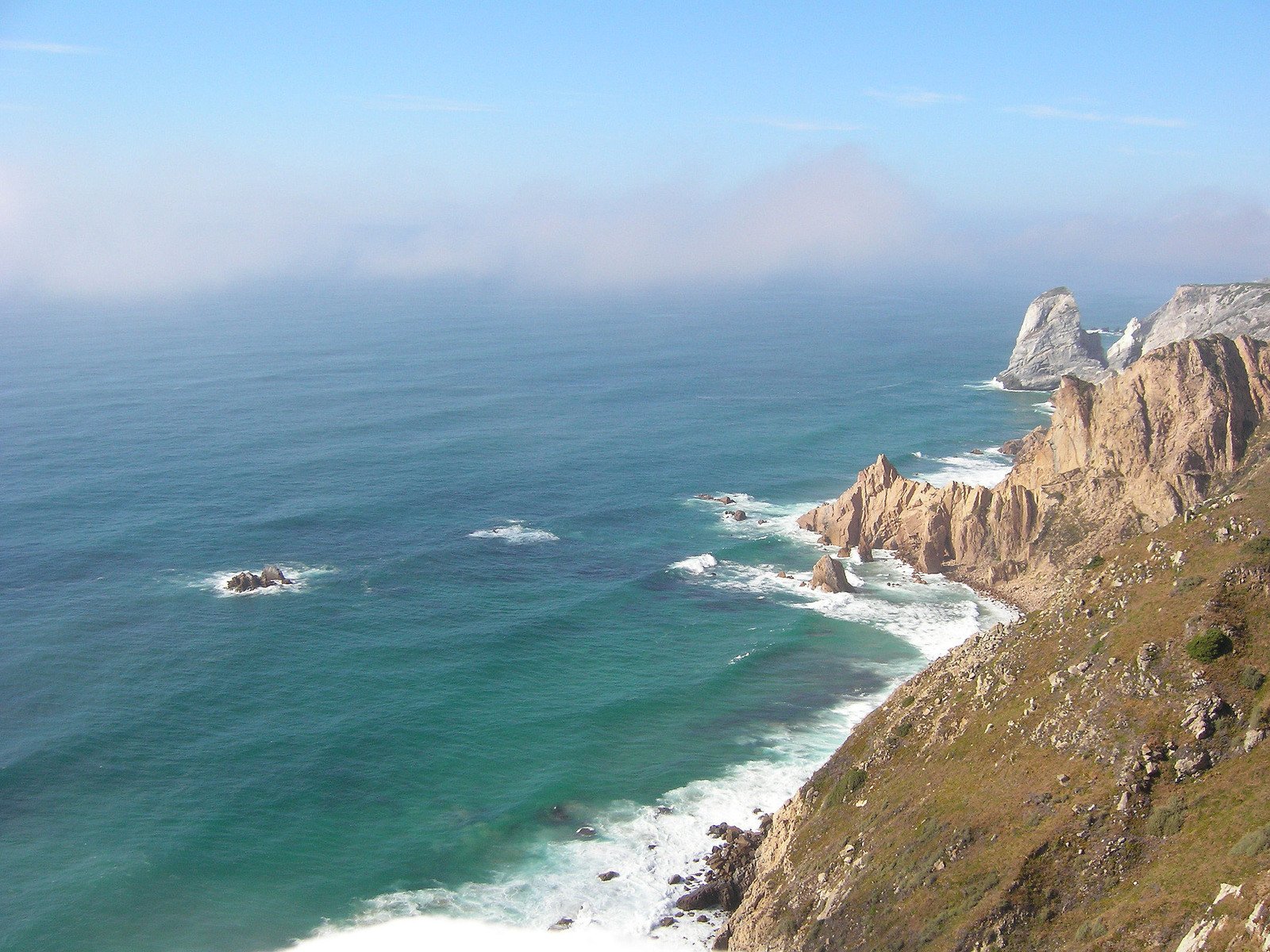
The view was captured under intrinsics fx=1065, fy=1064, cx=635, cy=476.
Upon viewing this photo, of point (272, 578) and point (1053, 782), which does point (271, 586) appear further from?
point (1053, 782)

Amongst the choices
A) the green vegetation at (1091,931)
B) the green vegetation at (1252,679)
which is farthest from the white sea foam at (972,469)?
the green vegetation at (1091,931)

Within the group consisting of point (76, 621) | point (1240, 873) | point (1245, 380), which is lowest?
point (76, 621)

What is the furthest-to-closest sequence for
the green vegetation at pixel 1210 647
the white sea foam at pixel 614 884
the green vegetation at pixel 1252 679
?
the white sea foam at pixel 614 884 < the green vegetation at pixel 1210 647 < the green vegetation at pixel 1252 679

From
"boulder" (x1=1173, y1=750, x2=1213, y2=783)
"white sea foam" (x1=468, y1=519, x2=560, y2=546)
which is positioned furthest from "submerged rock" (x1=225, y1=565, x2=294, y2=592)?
"boulder" (x1=1173, y1=750, x2=1213, y2=783)

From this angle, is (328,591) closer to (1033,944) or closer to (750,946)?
(750,946)

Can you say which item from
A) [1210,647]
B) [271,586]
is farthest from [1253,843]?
[271,586]

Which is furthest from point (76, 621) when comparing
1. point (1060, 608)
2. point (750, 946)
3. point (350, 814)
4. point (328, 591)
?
point (1060, 608)

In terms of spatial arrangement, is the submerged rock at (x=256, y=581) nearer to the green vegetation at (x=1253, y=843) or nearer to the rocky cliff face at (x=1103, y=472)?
the rocky cliff face at (x=1103, y=472)

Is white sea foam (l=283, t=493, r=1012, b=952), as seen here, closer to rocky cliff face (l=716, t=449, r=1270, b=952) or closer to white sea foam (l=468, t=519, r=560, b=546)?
rocky cliff face (l=716, t=449, r=1270, b=952)
